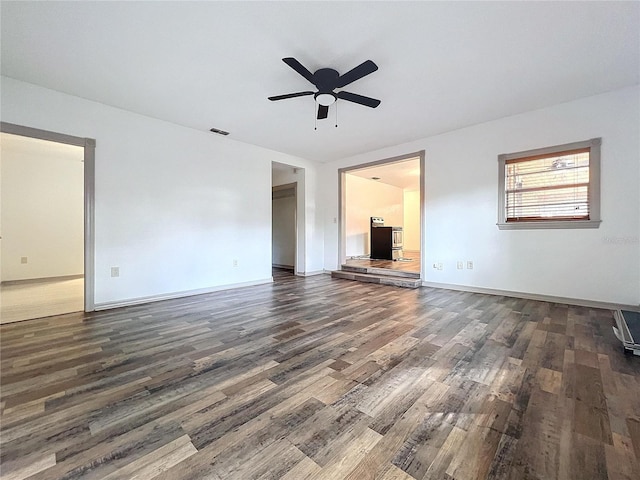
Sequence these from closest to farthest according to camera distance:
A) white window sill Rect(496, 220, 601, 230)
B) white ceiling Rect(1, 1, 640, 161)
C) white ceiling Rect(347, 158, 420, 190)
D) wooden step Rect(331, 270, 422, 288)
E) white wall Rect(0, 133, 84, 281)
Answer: white ceiling Rect(1, 1, 640, 161)
white window sill Rect(496, 220, 601, 230)
wooden step Rect(331, 270, 422, 288)
white wall Rect(0, 133, 84, 281)
white ceiling Rect(347, 158, 420, 190)

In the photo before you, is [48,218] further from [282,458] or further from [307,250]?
[282,458]

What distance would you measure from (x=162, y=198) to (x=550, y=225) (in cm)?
555

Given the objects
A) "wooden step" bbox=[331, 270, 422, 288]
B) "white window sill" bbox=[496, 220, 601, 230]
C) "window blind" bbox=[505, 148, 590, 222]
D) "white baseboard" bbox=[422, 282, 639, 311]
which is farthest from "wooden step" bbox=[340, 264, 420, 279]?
"window blind" bbox=[505, 148, 590, 222]

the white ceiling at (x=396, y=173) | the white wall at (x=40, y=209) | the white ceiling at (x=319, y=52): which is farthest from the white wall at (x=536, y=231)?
the white wall at (x=40, y=209)

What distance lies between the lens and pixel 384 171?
6.84 m

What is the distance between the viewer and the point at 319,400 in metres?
1.50

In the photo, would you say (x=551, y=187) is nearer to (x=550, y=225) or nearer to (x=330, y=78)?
(x=550, y=225)

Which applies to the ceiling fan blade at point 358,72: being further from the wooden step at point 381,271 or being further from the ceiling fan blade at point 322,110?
the wooden step at point 381,271

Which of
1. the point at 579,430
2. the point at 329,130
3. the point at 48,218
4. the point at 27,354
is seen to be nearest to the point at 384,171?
the point at 329,130

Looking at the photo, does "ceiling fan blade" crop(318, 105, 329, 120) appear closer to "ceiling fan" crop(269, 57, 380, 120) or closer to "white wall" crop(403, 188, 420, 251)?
"ceiling fan" crop(269, 57, 380, 120)

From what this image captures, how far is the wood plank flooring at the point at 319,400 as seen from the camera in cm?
108

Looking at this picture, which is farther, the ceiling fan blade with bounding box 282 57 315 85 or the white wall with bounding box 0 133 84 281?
the white wall with bounding box 0 133 84 281

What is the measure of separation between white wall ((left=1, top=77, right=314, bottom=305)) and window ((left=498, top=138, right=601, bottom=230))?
13.5 ft

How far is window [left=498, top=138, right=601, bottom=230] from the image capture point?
3.39 metres
